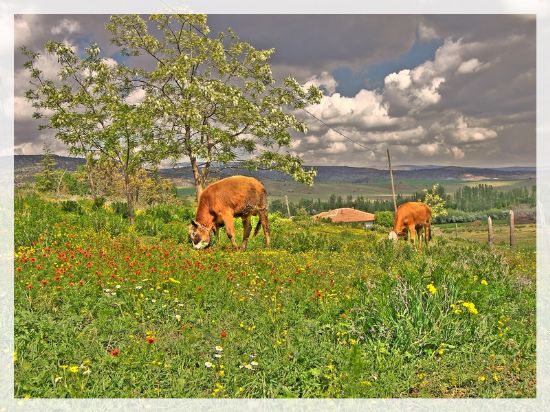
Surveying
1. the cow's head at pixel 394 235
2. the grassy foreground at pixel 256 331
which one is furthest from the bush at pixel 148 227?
the cow's head at pixel 394 235

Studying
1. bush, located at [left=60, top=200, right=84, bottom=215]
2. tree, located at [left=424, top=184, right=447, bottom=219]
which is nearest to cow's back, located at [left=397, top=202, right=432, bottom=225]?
bush, located at [left=60, top=200, right=84, bottom=215]

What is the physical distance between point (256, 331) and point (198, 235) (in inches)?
351

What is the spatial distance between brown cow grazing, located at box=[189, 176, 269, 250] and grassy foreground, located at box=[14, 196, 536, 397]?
490cm

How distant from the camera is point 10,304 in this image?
7.57 metres

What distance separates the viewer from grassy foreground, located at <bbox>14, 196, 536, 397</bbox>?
5.90m

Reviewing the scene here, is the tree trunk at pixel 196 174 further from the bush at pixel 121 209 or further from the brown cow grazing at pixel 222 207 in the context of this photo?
the brown cow grazing at pixel 222 207

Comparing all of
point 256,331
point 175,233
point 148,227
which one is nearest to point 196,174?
point 148,227

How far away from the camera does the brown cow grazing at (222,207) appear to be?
16.0m

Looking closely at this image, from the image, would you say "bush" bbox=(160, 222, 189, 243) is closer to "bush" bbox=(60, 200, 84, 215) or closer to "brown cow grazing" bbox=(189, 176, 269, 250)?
"brown cow grazing" bbox=(189, 176, 269, 250)

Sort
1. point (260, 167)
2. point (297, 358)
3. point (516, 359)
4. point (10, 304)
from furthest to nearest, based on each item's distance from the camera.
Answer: point (260, 167) < point (10, 304) < point (516, 359) < point (297, 358)

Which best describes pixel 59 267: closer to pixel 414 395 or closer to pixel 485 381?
pixel 414 395

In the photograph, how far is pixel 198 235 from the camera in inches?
629
